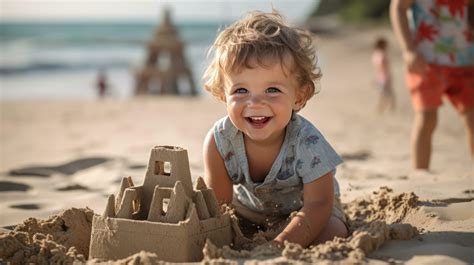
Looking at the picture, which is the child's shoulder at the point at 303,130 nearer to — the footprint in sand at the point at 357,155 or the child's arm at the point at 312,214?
the child's arm at the point at 312,214

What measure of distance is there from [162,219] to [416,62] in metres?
2.60

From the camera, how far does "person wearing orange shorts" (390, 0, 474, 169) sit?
4.59 m

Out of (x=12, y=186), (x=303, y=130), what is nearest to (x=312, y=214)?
(x=303, y=130)

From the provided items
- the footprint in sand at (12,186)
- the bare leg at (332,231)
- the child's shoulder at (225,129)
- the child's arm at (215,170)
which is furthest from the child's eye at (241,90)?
the footprint in sand at (12,186)

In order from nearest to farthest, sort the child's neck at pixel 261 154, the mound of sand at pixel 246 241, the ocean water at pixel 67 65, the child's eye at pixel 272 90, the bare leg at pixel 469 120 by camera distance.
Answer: the mound of sand at pixel 246 241 < the child's eye at pixel 272 90 < the child's neck at pixel 261 154 < the bare leg at pixel 469 120 < the ocean water at pixel 67 65

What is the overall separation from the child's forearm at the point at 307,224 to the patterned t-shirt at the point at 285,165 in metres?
0.14

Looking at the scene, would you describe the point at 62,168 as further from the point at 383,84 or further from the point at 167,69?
the point at 167,69

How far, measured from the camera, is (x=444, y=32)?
4738 mm

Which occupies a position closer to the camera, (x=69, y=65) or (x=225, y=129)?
(x=225, y=129)

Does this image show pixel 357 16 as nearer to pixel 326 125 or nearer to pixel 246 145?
pixel 326 125

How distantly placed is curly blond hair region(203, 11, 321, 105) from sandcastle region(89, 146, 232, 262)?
0.47 meters

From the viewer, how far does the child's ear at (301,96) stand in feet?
10.0

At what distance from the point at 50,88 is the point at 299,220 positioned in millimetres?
19951

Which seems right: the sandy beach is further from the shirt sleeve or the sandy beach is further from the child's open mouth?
the child's open mouth
